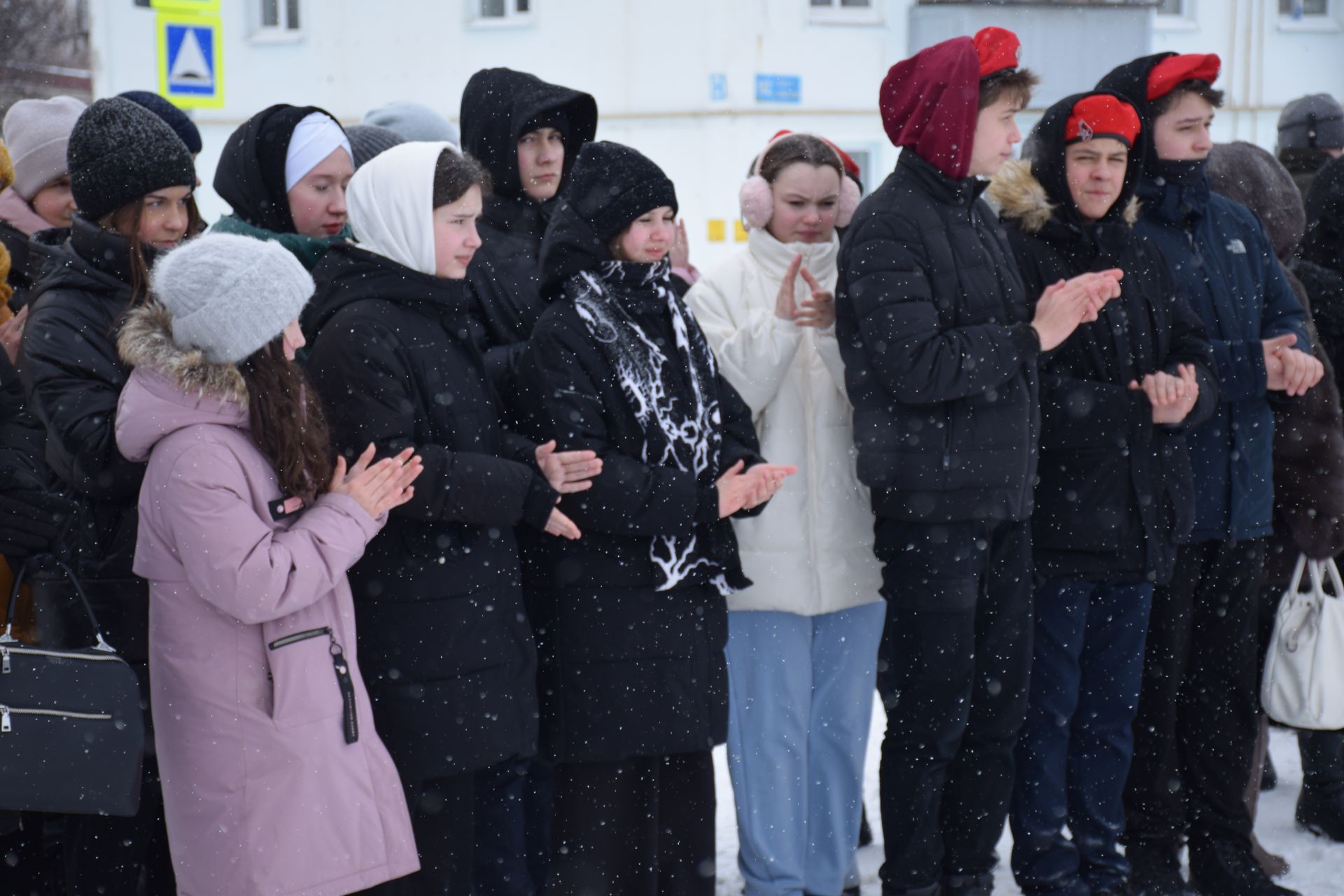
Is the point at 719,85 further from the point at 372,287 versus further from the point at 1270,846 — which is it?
the point at 372,287

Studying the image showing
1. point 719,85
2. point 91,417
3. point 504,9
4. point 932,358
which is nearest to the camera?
point 91,417

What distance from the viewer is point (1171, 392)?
4.09m

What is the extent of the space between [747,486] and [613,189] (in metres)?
0.77

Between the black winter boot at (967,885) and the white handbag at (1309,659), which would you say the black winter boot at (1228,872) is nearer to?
the white handbag at (1309,659)

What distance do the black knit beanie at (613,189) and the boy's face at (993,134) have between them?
891 mm

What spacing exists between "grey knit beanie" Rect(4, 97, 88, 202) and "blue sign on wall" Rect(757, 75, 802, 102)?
38.3 feet

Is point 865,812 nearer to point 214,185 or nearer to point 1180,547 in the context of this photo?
point 1180,547

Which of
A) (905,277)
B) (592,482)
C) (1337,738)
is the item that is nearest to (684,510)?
(592,482)

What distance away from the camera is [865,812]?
4996 millimetres

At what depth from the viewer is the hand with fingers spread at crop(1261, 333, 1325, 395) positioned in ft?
14.3

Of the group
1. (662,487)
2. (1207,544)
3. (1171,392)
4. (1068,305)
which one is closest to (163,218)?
(662,487)

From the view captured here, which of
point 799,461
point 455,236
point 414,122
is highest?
point 414,122

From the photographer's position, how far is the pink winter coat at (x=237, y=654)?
9.29ft

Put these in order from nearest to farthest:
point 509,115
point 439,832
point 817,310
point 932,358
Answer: point 439,832 < point 932,358 < point 817,310 < point 509,115
